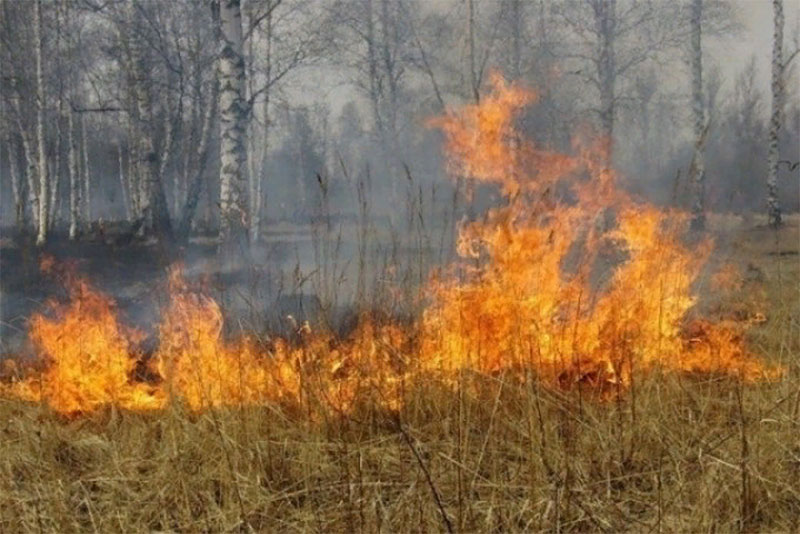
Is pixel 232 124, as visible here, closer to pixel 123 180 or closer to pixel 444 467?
pixel 444 467

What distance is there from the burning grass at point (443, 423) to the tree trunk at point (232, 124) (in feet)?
12.7

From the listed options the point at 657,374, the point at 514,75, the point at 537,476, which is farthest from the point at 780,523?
the point at 514,75

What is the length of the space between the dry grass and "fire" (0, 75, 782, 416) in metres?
0.16

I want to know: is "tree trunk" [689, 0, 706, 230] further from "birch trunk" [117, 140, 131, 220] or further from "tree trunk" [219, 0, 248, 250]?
"birch trunk" [117, 140, 131, 220]

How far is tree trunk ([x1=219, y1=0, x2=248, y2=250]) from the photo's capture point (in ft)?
28.6

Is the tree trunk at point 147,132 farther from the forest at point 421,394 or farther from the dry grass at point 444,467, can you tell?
the dry grass at point 444,467

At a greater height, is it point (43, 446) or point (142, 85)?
point (142, 85)

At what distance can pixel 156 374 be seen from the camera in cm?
567

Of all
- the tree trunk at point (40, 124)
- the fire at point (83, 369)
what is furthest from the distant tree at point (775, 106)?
the tree trunk at point (40, 124)

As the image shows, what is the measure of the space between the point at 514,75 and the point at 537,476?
17.4m

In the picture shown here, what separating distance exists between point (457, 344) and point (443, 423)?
36.6 inches

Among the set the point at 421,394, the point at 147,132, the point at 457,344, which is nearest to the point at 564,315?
the point at 457,344

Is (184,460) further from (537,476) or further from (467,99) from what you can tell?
(467,99)

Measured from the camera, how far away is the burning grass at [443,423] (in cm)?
283
